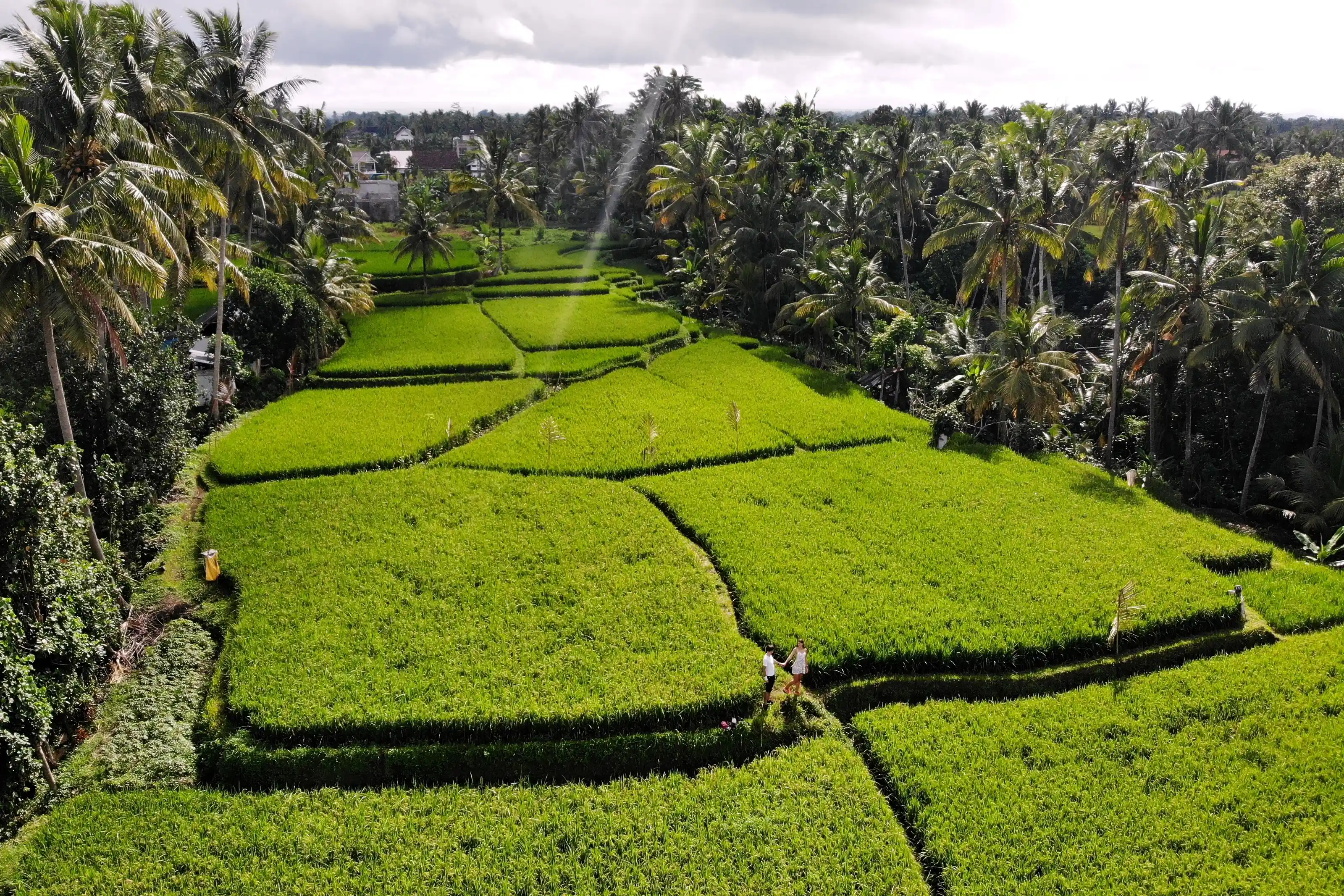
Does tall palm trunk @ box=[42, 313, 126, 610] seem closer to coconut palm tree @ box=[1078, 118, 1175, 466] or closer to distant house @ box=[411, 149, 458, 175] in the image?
coconut palm tree @ box=[1078, 118, 1175, 466]

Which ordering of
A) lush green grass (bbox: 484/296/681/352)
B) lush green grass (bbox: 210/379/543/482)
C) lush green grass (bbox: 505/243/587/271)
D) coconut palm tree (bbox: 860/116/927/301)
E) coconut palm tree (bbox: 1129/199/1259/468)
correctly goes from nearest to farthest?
lush green grass (bbox: 210/379/543/482) → coconut palm tree (bbox: 1129/199/1259/468) → lush green grass (bbox: 484/296/681/352) → coconut palm tree (bbox: 860/116/927/301) → lush green grass (bbox: 505/243/587/271)

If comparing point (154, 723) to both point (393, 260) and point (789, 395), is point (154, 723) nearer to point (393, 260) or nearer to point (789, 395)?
point (789, 395)

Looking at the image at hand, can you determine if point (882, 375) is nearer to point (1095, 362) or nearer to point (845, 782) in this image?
point (1095, 362)

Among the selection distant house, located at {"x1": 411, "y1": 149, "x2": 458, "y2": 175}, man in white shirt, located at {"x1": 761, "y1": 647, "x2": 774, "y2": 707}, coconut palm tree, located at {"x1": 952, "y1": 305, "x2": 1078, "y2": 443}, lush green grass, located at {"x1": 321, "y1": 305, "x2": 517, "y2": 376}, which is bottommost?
lush green grass, located at {"x1": 321, "y1": 305, "x2": 517, "y2": 376}

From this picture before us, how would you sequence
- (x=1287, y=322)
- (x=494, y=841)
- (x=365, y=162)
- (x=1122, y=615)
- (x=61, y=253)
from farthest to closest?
(x=365, y=162) → (x=1287, y=322) → (x=1122, y=615) → (x=61, y=253) → (x=494, y=841)

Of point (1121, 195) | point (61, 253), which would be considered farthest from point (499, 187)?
point (61, 253)

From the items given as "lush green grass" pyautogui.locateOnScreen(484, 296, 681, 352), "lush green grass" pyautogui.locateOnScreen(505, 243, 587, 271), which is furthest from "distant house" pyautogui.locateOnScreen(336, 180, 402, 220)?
"lush green grass" pyautogui.locateOnScreen(484, 296, 681, 352)

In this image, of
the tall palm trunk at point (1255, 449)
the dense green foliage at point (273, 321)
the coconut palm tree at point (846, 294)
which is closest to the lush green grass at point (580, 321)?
the coconut palm tree at point (846, 294)
